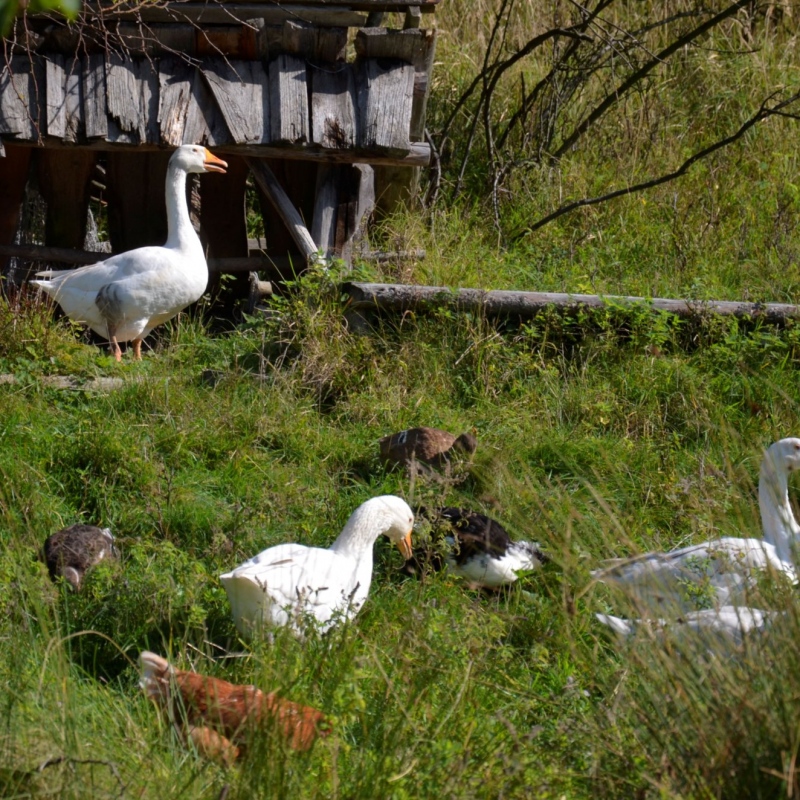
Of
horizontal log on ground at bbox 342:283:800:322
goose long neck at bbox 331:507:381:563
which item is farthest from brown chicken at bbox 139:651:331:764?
horizontal log on ground at bbox 342:283:800:322

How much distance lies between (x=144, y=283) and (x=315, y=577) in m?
3.50

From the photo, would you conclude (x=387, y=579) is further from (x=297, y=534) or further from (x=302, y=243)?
(x=302, y=243)

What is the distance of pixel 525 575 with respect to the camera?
5.04 meters

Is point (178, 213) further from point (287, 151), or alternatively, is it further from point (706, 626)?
point (706, 626)

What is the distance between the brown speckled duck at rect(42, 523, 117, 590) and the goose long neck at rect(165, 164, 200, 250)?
300cm

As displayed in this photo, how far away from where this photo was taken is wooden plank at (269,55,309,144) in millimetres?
7527

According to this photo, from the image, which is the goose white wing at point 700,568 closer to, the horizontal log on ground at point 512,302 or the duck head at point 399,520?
the duck head at point 399,520

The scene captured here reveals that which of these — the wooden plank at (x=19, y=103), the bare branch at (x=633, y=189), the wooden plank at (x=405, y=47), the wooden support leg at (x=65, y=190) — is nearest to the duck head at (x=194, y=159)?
the wooden plank at (x=19, y=103)

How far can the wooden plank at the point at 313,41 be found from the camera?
7.62 m

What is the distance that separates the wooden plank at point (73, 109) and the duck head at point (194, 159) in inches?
24.3

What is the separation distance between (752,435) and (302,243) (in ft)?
11.2

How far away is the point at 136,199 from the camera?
9.13m

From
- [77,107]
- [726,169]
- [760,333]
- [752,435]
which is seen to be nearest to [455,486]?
[752,435]

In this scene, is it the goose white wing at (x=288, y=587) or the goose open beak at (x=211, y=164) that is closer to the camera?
the goose white wing at (x=288, y=587)
